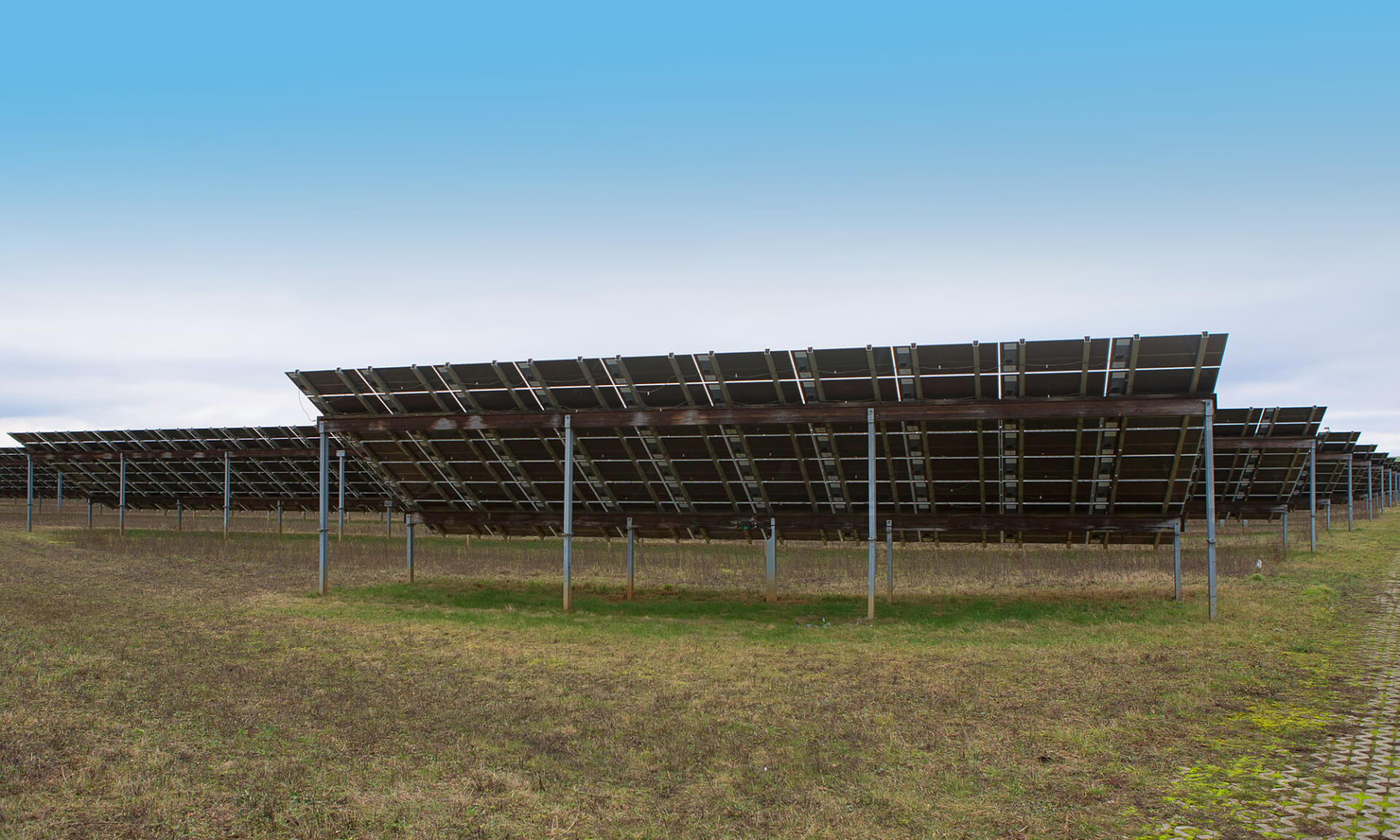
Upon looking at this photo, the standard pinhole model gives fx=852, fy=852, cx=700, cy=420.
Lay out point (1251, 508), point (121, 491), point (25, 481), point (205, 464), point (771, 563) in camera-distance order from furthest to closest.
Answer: point (25, 481)
point (205, 464)
point (121, 491)
point (1251, 508)
point (771, 563)

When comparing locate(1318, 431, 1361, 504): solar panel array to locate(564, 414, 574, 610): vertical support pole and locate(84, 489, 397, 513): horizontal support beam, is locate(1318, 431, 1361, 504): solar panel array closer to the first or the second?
locate(564, 414, 574, 610): vertical support pole

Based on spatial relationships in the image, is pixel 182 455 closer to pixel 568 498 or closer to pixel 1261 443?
pixel 568 498

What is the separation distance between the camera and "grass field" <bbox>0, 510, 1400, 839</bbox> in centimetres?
802

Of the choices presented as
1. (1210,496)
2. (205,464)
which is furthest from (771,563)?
(205,464)

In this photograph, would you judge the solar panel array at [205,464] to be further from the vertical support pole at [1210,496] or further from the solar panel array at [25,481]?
the vertical support pole at [1210,496]

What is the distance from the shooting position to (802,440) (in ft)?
75.4

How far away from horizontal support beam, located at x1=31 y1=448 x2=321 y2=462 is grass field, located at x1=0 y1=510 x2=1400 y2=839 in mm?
19867

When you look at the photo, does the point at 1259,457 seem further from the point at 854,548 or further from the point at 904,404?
the point at 904,404

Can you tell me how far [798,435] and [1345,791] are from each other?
15.3 meters

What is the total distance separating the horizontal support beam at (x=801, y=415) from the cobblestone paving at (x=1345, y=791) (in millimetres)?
8541

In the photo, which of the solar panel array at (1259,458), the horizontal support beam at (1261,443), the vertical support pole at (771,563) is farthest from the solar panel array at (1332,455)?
the vertical support pole at (771,563)

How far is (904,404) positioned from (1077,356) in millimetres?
3967

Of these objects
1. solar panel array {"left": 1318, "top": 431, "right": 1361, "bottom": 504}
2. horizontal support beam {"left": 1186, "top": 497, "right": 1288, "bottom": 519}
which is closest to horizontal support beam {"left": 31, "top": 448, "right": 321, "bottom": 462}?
horizontal support beam {"left": 1186, "top": 497, "right": 1288, "bottom": 519}

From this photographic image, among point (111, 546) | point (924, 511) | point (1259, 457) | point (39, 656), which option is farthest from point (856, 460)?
point (111, 546)
